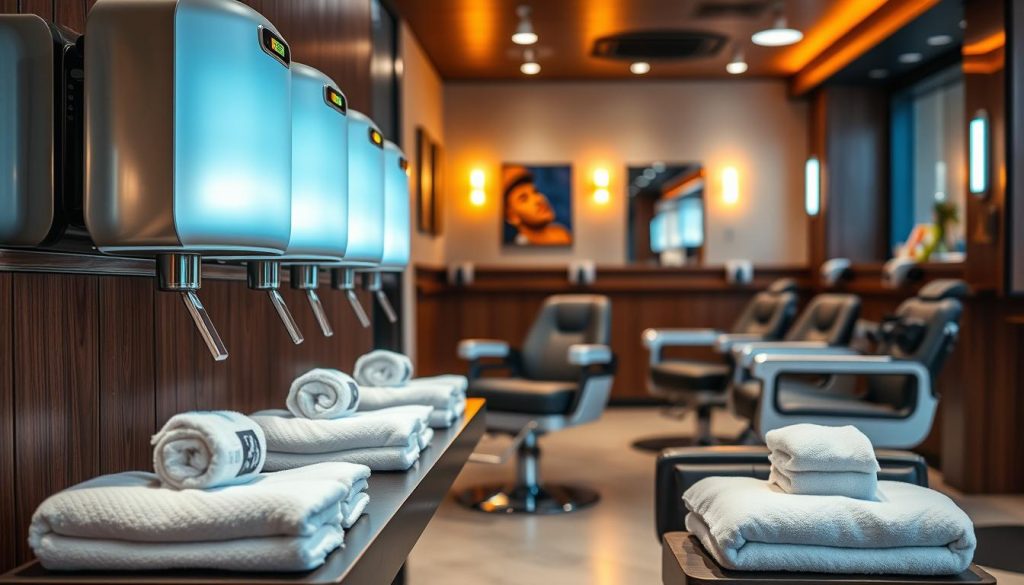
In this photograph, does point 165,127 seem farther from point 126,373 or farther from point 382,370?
point 382,370

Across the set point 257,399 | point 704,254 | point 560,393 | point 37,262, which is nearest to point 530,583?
point 560,393

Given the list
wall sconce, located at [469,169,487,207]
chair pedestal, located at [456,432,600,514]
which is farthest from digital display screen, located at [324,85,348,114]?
wall sconce, located at [469,169,487,207]

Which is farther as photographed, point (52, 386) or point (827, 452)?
point (827, 452)

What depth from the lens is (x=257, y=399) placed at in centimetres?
226

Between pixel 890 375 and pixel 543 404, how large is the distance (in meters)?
1.51

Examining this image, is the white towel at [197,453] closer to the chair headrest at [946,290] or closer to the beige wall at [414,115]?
the chair headrest at [946,290]

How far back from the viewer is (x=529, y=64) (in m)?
7.83

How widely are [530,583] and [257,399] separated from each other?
1.67m

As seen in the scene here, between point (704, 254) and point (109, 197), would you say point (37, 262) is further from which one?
point (704, 254)

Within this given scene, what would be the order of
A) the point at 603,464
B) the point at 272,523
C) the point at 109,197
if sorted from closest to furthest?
1. the point at 272,523
2. the point at 109,197
3. the point at 603,464

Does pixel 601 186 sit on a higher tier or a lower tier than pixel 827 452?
higher

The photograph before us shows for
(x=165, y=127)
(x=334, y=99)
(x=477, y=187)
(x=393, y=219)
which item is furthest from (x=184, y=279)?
(x=477, y=187)

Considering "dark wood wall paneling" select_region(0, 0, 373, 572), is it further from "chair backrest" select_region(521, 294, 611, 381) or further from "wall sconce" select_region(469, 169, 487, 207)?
"wall sconce" select_region(469, 169, 487, 207)

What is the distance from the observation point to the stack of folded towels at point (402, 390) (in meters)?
2.11
